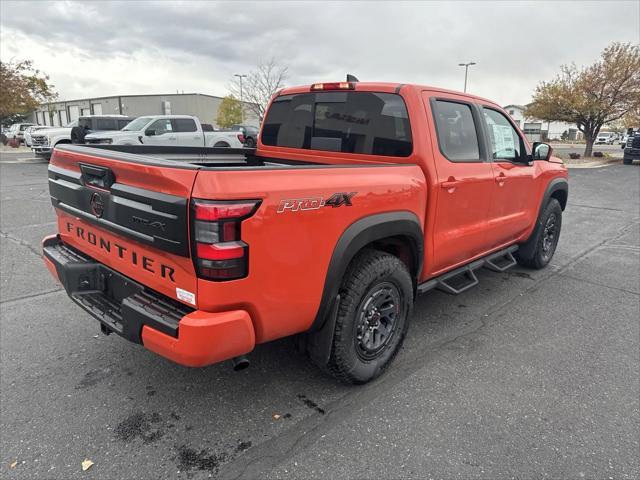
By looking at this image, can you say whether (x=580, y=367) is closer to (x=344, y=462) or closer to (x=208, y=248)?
(x=344, y=462)

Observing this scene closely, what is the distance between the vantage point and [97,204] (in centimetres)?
252

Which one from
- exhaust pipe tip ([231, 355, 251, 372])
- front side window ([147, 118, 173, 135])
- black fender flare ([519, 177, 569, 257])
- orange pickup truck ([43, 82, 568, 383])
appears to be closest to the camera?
orange pickup truck ([43, 82, 568, 383])

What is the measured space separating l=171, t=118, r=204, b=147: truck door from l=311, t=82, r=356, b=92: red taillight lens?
41.7 ft

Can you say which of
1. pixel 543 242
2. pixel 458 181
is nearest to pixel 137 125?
pixel 543 242

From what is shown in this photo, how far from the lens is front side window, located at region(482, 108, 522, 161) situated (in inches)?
157

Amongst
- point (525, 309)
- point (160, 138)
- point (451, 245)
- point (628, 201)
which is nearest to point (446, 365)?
point (451, 245)

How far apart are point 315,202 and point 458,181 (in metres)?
1.57

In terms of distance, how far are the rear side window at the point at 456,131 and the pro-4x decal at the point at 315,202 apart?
122cm

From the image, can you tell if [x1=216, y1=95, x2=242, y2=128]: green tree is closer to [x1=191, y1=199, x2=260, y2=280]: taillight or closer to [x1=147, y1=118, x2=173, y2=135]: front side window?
[x1=147, y1=118, x2=173, y2=135]: front side window

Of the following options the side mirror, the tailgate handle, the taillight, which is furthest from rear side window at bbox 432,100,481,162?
the tailgate handle

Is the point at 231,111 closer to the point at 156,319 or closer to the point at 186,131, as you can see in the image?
the point at 186,131

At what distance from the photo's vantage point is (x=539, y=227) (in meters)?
5.09

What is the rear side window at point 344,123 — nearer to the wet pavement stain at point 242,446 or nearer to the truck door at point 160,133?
the wet pavement stain at point 242,446

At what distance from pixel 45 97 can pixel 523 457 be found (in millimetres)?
40060
